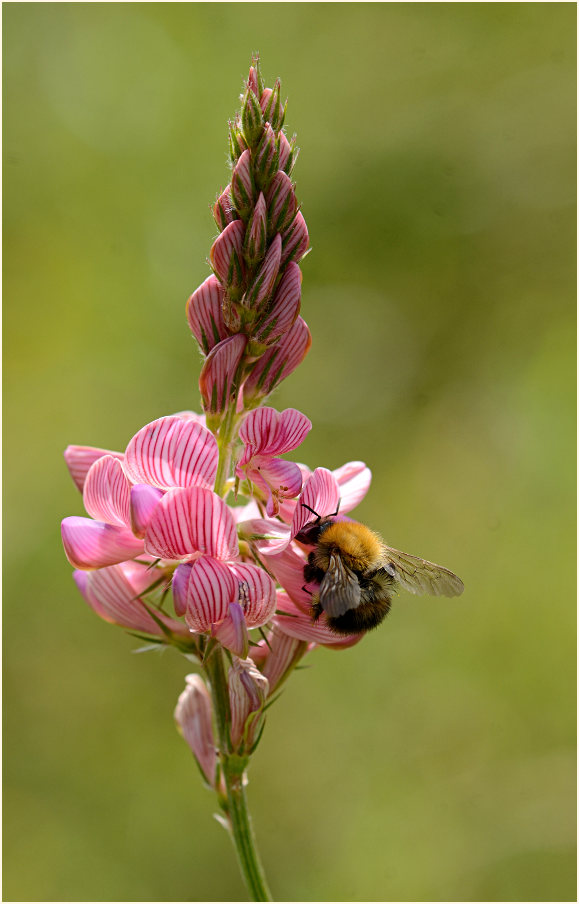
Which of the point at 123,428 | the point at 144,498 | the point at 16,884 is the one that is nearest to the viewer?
the point at 144,498

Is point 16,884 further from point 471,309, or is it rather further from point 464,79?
point 464,79

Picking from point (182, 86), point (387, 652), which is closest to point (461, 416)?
point (387, 652)

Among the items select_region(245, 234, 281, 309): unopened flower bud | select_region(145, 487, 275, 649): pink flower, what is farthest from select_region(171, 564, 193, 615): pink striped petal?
select_region(245, 234, 281, 309): unopened flower bud

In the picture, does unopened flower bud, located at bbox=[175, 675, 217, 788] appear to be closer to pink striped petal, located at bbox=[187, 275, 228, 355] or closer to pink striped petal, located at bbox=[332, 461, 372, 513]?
pink striped petal, located at bbox=[332, 461, 372, 513]

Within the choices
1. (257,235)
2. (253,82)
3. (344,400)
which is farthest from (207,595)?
(344,400)

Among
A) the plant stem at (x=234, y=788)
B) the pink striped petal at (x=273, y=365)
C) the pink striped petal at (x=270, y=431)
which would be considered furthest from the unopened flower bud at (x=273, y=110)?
the plant stem at (x=234, y=788)

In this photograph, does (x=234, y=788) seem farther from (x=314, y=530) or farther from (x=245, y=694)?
(x=314, y=530)
